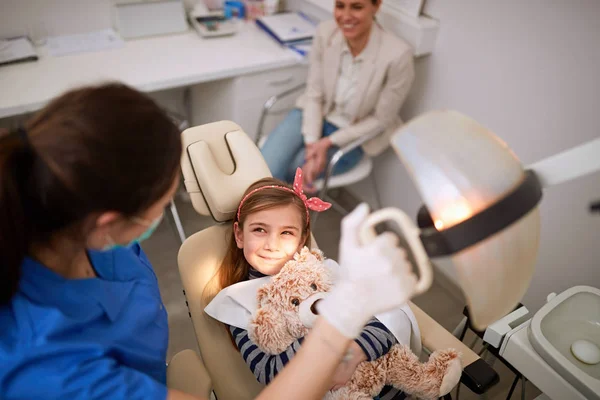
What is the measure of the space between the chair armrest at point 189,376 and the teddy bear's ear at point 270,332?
15 centimetres

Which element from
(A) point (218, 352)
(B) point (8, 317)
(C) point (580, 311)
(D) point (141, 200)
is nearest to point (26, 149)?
(D) point (141, 200)

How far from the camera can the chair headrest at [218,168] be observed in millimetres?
1418

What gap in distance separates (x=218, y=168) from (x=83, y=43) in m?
1.40

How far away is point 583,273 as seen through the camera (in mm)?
1752

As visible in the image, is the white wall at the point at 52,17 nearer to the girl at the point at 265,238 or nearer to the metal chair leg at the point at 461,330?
the girl at the point at 265,238

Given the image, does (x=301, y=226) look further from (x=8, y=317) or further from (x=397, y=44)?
(x=397, y=44)

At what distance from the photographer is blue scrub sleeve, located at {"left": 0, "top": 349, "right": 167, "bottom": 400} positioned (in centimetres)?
75

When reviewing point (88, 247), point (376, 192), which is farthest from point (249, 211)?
point (376, 192)

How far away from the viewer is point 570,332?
122 cm

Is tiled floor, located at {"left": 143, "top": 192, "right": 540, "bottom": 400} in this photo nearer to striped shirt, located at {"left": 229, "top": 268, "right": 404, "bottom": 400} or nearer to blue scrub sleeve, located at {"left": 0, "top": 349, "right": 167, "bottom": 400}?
striped shirt, located at {"left": 229, "top": 268, "right": 404, "bottom": 400}

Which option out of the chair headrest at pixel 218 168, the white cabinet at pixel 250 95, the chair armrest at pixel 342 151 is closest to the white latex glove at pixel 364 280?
the chair headrest at pixel 218 168

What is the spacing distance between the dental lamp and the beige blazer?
4.68 ft

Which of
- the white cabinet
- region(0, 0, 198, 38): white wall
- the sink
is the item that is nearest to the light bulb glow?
the sink

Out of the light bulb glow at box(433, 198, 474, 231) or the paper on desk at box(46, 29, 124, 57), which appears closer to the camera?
the light bulb glow at box(433, 198, 474, 231)
